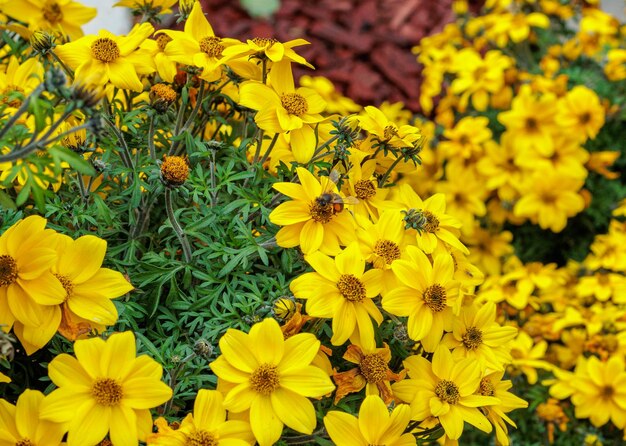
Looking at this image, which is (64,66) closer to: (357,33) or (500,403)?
(500,403)

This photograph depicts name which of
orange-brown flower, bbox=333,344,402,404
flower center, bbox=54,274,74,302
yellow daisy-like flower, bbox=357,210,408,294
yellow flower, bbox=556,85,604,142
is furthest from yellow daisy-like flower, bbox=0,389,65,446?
yellow flower, bbox=556,85,604,142

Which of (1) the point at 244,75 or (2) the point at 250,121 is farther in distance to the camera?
(2) the point at 250,121

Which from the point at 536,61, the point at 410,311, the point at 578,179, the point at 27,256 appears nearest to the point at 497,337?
the point at 410,311

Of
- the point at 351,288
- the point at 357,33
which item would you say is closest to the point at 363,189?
the point at 351,288

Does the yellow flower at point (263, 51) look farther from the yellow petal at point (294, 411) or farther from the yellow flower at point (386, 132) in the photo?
the yellow petal at point (294, 411)

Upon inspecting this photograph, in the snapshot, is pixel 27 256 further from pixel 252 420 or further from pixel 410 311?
pixel 410 311

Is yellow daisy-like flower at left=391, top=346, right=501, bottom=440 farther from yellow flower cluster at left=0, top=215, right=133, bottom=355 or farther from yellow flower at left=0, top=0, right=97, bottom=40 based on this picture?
yellow flower at left=0, top=0, right=97, bottom=40
